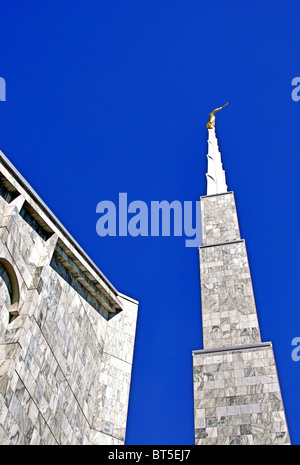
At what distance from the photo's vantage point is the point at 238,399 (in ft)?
49.5

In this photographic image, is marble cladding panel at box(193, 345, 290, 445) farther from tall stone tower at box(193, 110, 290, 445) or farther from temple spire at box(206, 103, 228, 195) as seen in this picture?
temple spire at box(206, 103, 228, 195)

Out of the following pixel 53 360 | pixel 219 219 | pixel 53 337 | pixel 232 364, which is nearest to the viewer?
pixel 53 360

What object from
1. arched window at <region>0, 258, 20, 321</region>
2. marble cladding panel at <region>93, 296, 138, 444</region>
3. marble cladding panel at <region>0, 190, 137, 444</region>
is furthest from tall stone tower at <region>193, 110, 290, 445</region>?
arched window at <region>0, 258, 20, 321</region>

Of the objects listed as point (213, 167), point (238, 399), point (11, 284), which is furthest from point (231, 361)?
point (213, 167)

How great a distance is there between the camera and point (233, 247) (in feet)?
67.2

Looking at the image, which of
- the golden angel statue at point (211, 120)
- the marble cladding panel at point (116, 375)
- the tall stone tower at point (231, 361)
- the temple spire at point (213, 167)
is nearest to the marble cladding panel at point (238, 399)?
the tall stone tower at point (231, 361)

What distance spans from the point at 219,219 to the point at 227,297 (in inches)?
202

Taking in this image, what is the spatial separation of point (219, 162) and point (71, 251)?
14.5 m

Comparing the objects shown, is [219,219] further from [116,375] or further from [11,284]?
[11,284]

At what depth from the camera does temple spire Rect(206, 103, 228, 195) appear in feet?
85.1

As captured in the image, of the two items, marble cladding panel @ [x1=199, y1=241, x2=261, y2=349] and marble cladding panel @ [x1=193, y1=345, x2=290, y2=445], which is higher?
marble cladding panel @ [x1=199, y1=241, x2=261, y2=349]

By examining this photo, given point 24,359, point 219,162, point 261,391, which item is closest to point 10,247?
point 24,359

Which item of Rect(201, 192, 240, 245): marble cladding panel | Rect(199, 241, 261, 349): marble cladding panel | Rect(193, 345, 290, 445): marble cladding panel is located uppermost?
Rect(201, 192, 240, 245): marble cladding panel

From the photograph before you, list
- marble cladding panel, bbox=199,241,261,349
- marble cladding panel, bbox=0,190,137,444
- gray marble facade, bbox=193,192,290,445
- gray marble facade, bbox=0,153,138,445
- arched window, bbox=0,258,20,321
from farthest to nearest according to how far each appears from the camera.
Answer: marble cladding panel, bbox=199,241,261,349
gray marble facade, bbox=193,192,290,445
arched window, bbox=0,258,20,321
gray marble facade, bbox=0,153,138,445
marble cladding panel, bbox=0,190,137,444
